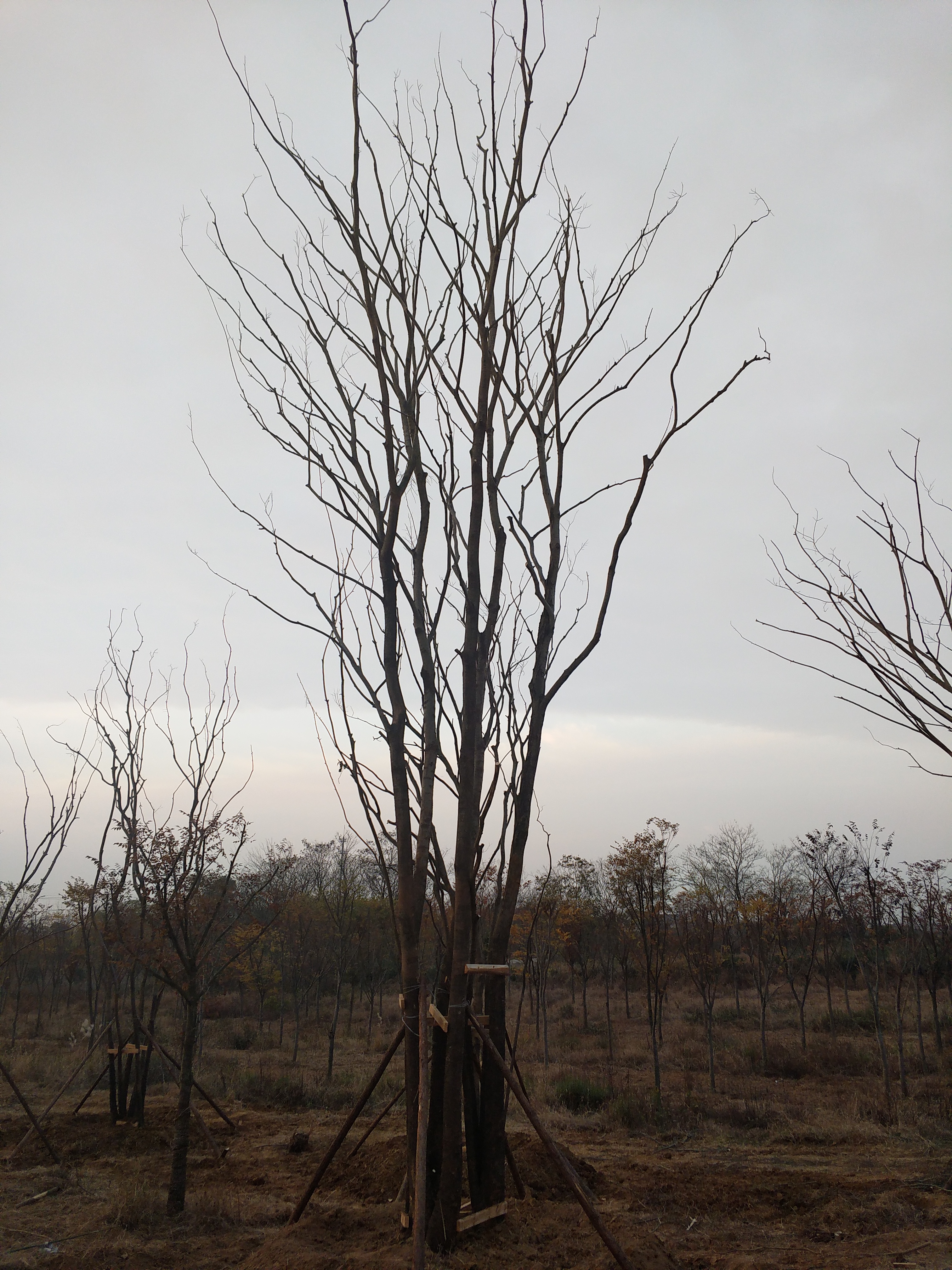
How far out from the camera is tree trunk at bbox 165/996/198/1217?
14.8 ft

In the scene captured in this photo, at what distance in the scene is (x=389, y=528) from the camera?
159 inches

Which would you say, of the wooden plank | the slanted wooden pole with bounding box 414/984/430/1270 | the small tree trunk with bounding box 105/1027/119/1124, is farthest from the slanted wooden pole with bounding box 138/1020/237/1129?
the slanted wooden pole with bounding box 414/984/430/1270

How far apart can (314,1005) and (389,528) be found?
69.3 feet

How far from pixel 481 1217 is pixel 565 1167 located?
0.83 m

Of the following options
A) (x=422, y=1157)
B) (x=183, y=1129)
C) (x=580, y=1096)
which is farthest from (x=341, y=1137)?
(x=580, y=1096)

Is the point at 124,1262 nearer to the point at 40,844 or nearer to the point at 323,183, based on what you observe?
the point at 40,844

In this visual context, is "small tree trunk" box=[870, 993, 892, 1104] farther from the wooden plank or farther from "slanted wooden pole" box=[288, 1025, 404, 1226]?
"slanted wooden pole" box=[288, 1025, 404, 1226]

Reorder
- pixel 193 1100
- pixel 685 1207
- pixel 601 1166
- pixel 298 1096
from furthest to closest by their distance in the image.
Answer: pixel 298 1096 < pixel 193 1100 < pixel 601 1166 < pixel 685 1207

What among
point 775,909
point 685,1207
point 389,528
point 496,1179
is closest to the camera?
point 496,1179

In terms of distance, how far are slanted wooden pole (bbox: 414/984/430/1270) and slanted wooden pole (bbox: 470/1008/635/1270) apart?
1.06ft

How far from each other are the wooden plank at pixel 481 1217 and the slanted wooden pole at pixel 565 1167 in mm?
550

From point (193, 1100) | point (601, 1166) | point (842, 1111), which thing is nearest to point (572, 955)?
point (842, 1111)

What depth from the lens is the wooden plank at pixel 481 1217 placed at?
3365 mm

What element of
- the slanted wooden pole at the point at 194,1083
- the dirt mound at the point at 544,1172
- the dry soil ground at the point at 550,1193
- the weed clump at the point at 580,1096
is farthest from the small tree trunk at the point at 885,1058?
the slanted wooden pole at the point at 194,1083
